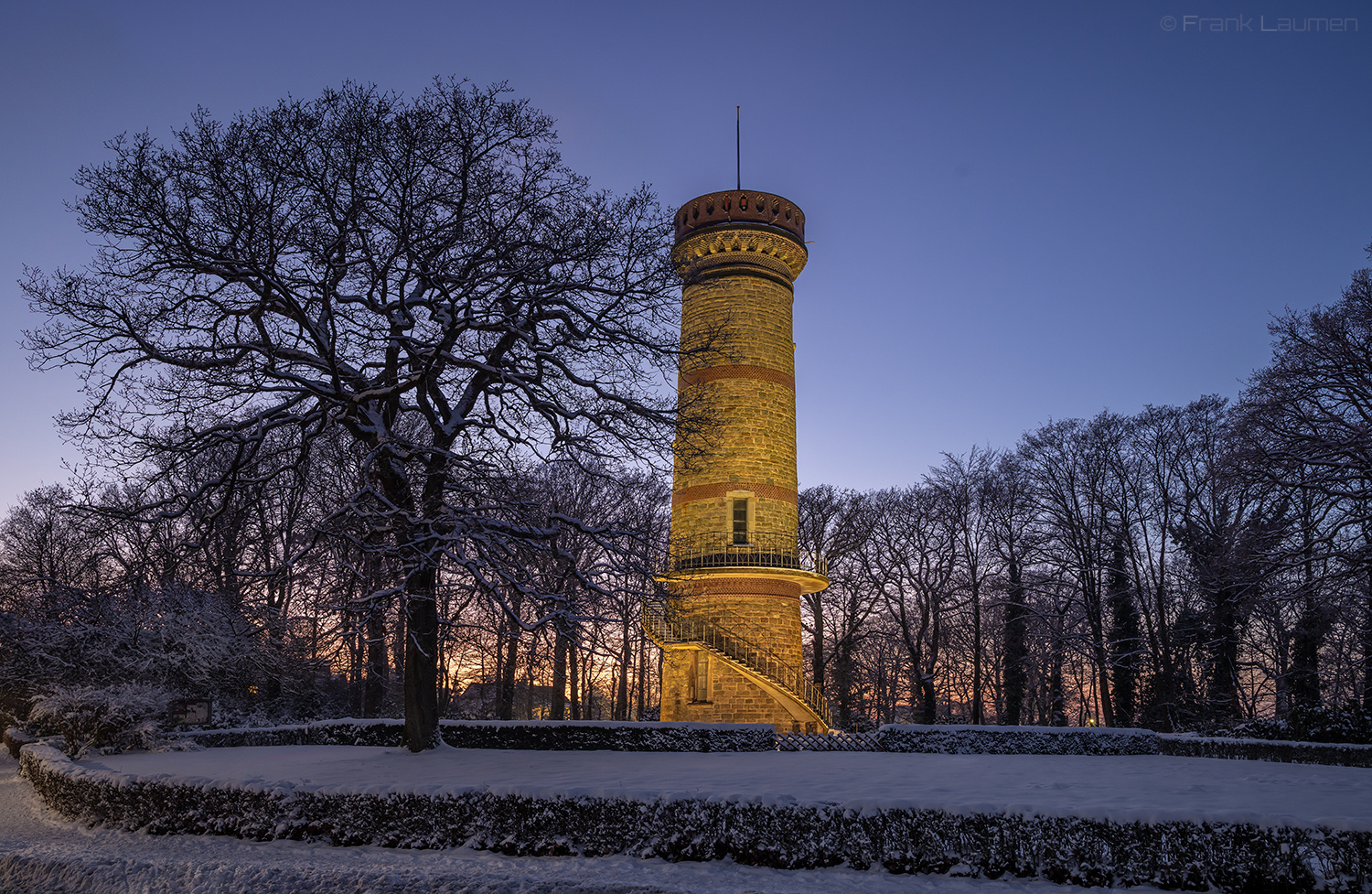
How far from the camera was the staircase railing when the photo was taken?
22125mm

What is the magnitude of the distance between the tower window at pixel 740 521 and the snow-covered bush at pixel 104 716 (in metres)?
13.7

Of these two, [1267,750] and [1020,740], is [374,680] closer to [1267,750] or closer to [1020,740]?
[1020,740]

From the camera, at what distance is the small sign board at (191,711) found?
2364cm

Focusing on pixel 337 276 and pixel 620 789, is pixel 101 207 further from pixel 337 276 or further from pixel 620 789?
pixel 620 789

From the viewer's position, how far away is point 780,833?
8.59 metres

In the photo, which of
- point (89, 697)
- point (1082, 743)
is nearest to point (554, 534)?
point (89, 697)

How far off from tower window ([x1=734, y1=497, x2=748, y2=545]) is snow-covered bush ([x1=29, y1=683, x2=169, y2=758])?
45.0 feet

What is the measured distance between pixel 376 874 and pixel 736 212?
65.2 feet

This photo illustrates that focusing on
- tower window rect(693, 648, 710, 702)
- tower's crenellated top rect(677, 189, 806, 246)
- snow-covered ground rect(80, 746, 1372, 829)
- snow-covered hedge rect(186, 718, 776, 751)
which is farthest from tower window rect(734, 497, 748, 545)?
tower's crenellated top rect(677, 189, 806, 246)

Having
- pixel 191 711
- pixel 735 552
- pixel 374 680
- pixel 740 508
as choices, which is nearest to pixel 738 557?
pixel 735 552

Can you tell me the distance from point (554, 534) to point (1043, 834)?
770cm

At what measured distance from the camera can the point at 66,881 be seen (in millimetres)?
9070

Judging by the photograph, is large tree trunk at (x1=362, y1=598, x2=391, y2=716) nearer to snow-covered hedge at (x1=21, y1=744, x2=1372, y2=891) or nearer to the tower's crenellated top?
snow-covered hedge at (x1=21, y1=744, x2=1372, y2=891)

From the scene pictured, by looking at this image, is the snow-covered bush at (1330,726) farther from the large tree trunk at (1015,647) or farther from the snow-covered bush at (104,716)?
the snow-covered bush at (104,716)
